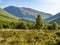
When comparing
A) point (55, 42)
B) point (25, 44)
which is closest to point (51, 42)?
point (55, 42)

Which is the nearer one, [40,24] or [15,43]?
[15,43]

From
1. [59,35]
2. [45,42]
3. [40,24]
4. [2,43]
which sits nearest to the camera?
[2,43]

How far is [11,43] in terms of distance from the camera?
29.9 m

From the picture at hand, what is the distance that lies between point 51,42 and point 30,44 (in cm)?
509

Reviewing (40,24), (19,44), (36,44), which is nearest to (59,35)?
(36,44)

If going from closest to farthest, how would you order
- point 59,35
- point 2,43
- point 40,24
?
point 2,43 → point 59,35 → point 40,24

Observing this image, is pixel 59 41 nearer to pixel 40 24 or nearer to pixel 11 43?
pixel 11 43

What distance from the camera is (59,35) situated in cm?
4159

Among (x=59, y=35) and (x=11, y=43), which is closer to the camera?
(x=11, y=43)

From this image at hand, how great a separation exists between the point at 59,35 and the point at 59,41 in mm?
7406

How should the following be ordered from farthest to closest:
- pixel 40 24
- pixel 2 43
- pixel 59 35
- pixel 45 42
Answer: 1. pixel 40 24
2. pixel 59 35
3. pixel 45 42
4. pixel 2 43

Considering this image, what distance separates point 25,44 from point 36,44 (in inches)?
86.1

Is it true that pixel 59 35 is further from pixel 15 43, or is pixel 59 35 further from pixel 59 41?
pixel 15 43

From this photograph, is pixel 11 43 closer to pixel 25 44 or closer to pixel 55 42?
pixel 25 44
